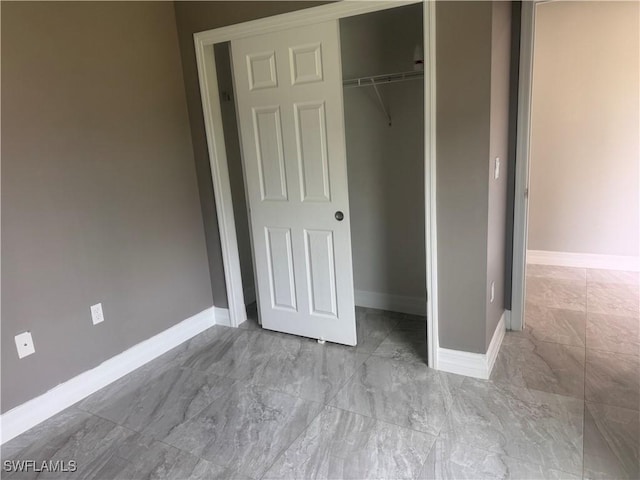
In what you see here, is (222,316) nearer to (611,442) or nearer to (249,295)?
(249,295)

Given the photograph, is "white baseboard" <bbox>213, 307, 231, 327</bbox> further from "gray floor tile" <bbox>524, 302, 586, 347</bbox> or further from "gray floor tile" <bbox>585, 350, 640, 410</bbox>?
"gray floor tile" <bbox>585, 350, 640, 410</bbox>

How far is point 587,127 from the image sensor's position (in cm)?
390

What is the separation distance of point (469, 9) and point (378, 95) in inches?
40.7

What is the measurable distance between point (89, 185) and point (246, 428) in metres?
1.54

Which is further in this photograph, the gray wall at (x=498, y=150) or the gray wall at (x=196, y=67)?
the gray wall at (x=196, y=67)

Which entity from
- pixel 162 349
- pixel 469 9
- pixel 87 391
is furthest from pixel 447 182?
pixel 87 391

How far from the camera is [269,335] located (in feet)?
10.1

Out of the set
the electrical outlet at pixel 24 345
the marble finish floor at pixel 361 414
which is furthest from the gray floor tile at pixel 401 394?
the electrical outlet at pixel 24 345

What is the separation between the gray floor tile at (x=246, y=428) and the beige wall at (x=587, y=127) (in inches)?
129

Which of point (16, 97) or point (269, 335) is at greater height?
point (16, 97)

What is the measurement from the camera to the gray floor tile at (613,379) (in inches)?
85.0

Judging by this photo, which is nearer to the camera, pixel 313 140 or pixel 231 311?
pixel 313 140

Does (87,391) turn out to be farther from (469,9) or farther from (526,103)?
(526,103)

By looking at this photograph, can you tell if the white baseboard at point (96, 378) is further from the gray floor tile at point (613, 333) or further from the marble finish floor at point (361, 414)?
the gray floor tile at point (613, 333)
